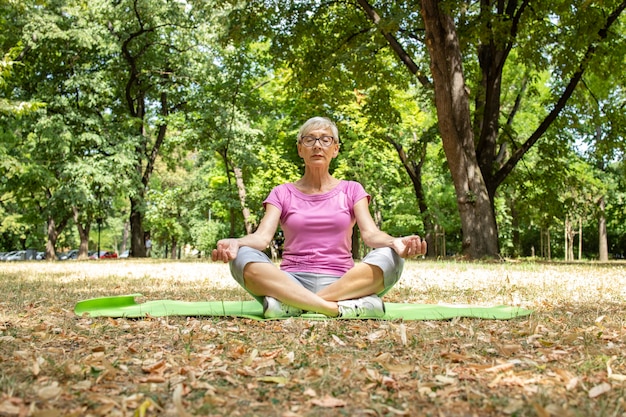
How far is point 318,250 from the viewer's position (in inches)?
181

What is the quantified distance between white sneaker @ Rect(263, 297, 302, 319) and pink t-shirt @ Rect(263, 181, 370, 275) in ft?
1.39

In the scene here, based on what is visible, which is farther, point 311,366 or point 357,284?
point 357,284

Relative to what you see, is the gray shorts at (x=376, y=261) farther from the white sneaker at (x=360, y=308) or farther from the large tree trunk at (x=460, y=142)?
the large tree trunk at (x=460, y=142)

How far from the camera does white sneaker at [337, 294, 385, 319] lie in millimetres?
4176

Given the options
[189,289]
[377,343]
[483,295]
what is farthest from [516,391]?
[189,289]

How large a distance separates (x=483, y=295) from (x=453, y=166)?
7.38 meters

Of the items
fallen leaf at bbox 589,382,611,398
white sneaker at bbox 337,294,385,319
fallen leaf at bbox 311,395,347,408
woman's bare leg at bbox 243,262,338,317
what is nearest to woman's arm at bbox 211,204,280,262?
woman's bare leg at bbox 243,262,338,317

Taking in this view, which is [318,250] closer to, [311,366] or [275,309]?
[275,309]

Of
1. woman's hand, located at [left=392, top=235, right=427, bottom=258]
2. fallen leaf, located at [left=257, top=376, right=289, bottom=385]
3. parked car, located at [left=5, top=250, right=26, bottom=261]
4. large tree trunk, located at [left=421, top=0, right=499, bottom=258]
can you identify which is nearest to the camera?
fallen leaf, located at [left=257, top=376, right=289, bottom=385]

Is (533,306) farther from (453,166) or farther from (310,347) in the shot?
(453,166)

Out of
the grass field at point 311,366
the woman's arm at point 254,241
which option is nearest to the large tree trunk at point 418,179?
the woman's arm at point 254,241

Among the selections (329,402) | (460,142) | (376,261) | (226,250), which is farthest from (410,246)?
(460,142)

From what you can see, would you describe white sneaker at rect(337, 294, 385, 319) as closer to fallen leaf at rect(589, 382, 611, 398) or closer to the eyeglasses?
the eyeglasses

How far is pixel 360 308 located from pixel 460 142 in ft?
30.9
